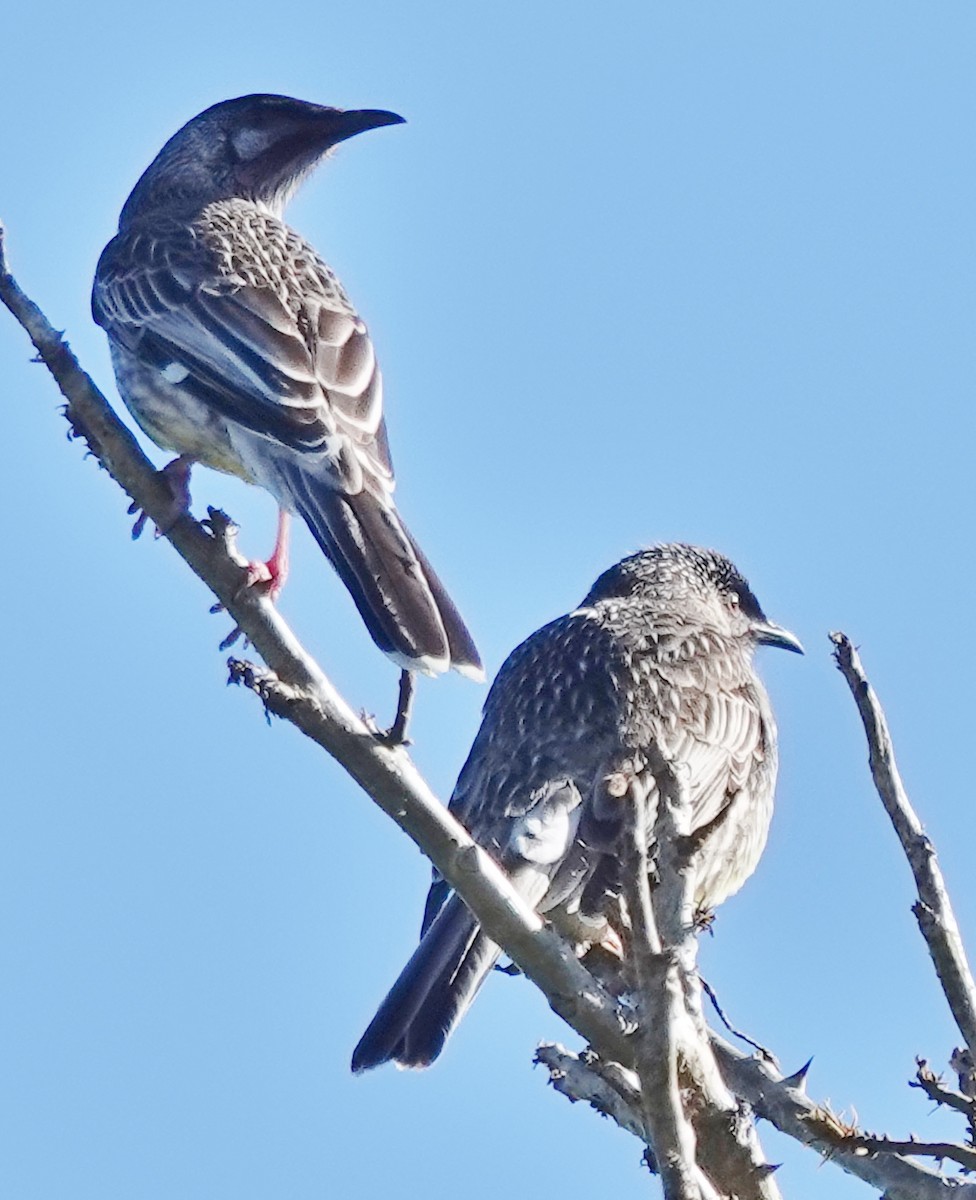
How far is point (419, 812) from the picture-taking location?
401cm

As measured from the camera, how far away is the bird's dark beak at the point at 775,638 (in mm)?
9086

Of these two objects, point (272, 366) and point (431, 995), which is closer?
point (431, 995)

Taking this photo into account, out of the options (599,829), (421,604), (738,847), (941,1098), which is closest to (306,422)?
(421,604)

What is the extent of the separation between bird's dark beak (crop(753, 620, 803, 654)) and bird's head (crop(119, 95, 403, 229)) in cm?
271

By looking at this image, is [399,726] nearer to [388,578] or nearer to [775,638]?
[388,578]

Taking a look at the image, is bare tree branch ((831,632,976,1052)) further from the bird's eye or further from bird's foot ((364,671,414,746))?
the bird's eye

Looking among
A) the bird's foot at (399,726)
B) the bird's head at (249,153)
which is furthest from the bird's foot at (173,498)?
the bird's head at (249,153)

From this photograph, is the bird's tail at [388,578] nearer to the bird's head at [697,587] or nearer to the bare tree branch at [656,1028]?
the bare tree branch at [656,1028]

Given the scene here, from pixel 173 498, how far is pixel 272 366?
180 centimetres

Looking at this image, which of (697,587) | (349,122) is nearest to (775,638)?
(697,587)

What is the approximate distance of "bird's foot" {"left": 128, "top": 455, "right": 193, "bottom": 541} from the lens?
4.72m

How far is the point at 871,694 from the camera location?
13.4 feet

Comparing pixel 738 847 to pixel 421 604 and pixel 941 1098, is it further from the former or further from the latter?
pixel 941 1098

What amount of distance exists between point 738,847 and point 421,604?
6.47 feet
